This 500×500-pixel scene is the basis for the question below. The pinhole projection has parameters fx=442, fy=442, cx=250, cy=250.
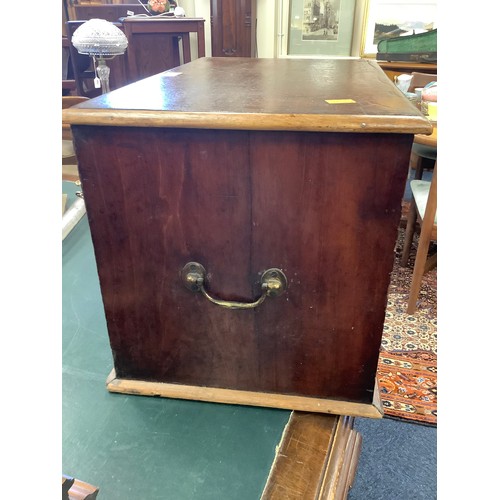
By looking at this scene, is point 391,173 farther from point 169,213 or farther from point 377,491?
point 377,491

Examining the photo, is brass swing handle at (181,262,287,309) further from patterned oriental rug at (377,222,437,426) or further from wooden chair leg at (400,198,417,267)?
wooden chair leg at (400,198,417,267)

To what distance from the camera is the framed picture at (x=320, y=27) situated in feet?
12.2

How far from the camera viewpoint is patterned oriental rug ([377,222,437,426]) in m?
1.36

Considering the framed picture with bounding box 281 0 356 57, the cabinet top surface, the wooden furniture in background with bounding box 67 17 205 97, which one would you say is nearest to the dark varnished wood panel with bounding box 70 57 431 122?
the cabinet top surface

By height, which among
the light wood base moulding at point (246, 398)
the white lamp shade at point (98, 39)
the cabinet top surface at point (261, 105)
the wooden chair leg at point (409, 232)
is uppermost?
the white lamp shade at point (98, 39)

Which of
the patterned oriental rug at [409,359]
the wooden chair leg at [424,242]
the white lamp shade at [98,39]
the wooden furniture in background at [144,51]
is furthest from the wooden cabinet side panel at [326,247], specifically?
the wooden furniture in background at [144,51]

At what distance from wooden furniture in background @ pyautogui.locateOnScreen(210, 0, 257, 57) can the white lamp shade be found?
2033 millimetres

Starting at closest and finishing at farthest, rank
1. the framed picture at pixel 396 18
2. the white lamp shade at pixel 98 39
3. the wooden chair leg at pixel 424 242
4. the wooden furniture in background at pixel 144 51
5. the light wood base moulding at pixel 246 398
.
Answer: the light wood base moulding at pixel 246 398 → the wooden chair leg at pixel 424 242 → the white lamp shade at pixel 98 39 → the wooden furniture in background at pixel 144 51 → the framed picture at pixel 396 18

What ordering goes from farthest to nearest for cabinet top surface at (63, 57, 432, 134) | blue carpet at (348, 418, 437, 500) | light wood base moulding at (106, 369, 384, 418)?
blue carpet at (348, 418, 437, 500)
light wood base moulding at (106, 369, 384, 418)
cabinet top surface at (63, 57, 432, 134)

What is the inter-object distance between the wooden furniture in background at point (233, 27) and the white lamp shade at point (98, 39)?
2033 millimetres

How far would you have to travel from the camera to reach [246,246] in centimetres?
52

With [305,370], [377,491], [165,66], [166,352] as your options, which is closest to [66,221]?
[166,352]

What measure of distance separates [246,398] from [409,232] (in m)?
1.57

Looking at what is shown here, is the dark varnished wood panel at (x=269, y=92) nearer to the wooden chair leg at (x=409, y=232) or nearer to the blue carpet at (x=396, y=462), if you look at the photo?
the blue carpet at (x=396, y=462)
